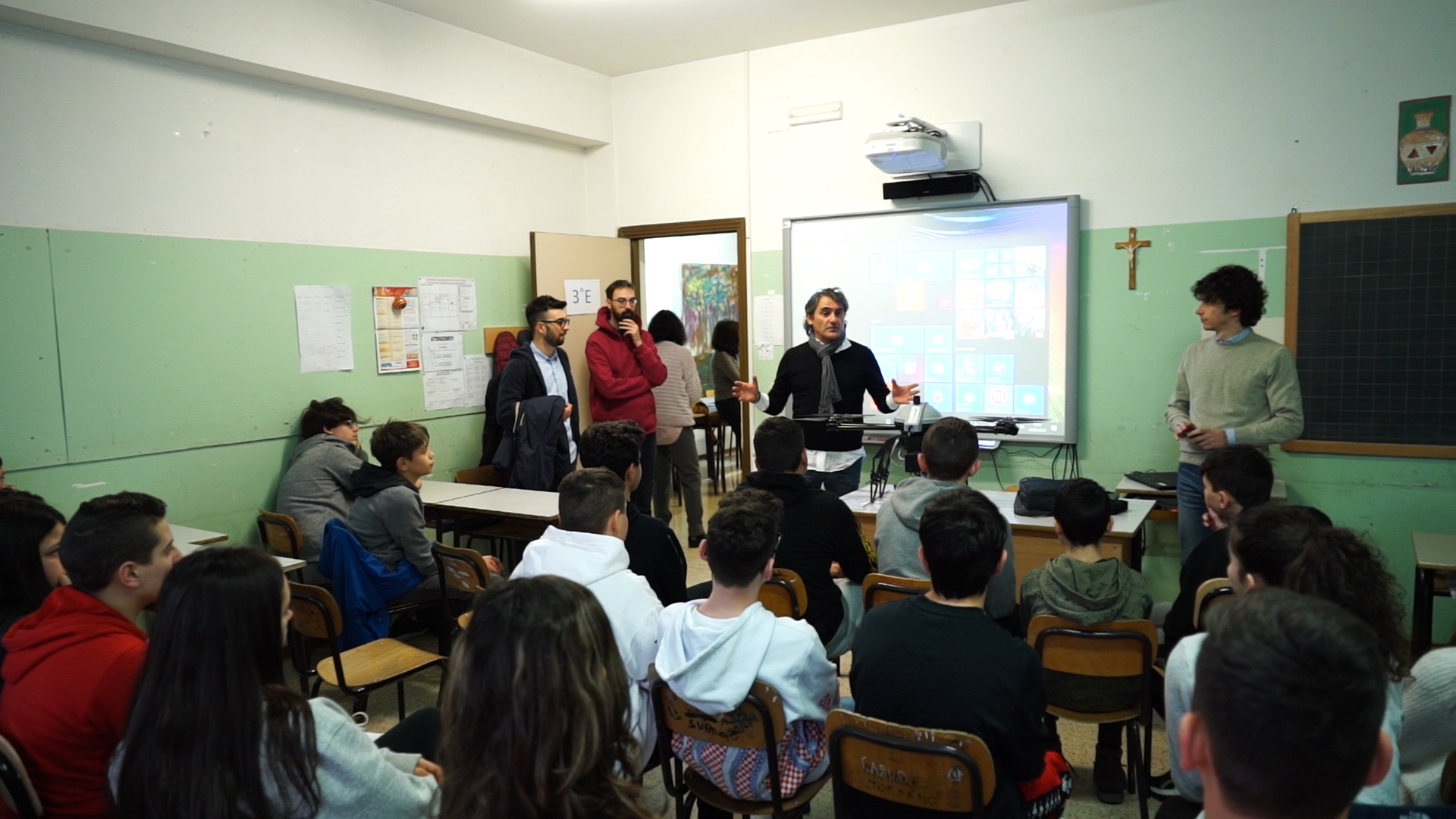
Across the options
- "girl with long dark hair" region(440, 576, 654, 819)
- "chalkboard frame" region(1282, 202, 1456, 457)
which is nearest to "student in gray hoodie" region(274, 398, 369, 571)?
"girl with long dark hair" region(440, 576, 654, 819)

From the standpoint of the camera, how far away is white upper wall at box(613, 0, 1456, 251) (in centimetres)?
405

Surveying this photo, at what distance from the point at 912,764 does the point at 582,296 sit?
469cm

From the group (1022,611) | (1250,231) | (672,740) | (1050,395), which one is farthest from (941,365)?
(672,740)

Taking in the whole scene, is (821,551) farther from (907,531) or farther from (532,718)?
(532,718)

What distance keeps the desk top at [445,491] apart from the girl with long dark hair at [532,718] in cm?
314

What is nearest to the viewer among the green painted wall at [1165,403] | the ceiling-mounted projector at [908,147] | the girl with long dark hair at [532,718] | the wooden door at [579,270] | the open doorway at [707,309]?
the girl with long dark hair at [532,718]

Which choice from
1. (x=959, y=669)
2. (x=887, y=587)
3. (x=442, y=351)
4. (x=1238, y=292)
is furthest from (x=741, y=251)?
(x=959, y=669)

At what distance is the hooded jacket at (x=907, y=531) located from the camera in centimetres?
277

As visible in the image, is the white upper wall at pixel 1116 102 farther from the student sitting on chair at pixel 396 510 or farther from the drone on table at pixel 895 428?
the student sitting on chair at pixel 396 510

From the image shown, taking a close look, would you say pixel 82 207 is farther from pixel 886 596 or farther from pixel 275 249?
pixel 886 596

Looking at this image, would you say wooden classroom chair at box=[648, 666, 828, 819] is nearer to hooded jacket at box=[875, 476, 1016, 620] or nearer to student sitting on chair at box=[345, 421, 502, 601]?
hooded jacket at box=[875, 476, 1016, 620]

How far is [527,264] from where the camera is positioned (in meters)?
5.76

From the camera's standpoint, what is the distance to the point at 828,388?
4336 mm

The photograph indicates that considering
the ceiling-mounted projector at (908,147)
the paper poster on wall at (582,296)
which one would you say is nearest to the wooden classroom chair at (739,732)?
the ceiling-mounted projector at (908,147)
